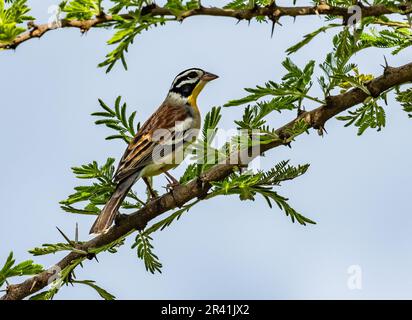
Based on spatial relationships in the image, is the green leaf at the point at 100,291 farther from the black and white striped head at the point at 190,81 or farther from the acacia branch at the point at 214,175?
the black and white striped head at the point at 190,81

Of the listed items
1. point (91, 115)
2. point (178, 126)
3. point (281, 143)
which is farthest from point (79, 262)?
point (178, 126)

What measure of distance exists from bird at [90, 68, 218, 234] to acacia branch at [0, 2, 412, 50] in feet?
3.55

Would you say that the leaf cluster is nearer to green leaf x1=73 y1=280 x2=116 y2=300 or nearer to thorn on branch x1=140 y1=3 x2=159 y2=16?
thorn on branch x1=140 y1=3 x2=159 y2=16

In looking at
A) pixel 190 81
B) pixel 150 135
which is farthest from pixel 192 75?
pixel 150 135

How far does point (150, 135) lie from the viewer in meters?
8.67

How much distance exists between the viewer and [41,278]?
5438 mm

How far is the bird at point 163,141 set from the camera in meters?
6.03

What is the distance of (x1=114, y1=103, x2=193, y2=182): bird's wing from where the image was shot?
7.88m

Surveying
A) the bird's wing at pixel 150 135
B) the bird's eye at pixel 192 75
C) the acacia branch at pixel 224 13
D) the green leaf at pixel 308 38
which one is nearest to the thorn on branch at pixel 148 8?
the acacia branch at pixel 224 13

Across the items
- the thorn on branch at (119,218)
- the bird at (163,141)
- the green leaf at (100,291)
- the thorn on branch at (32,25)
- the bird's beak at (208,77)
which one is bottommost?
the green leaf at (100,291)

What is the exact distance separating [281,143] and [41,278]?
1983 millimetres

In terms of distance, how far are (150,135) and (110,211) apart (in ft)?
9.93

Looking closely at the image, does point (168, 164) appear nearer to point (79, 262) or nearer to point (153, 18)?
point (79, 262)

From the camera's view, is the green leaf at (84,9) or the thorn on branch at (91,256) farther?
the thorn on branch at (91,256)
